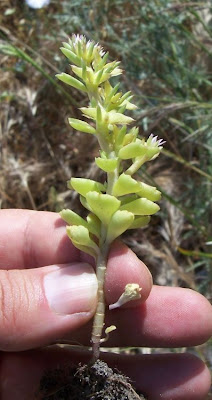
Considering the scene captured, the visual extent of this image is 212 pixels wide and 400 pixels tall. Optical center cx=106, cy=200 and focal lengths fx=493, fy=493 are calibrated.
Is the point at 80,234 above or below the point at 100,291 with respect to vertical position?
above

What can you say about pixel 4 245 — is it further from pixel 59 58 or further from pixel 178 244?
pixel 59 58

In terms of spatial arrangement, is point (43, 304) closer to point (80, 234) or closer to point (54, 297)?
point (54, 297)

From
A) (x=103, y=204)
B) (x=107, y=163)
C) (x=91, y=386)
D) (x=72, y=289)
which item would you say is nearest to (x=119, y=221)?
(x=103, y=204)

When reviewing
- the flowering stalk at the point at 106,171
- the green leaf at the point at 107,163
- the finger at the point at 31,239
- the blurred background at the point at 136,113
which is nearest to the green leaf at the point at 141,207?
the flowering stalk at the point at 106,171

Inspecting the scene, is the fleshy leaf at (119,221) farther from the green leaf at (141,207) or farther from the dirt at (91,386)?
the dirt at (91,386)

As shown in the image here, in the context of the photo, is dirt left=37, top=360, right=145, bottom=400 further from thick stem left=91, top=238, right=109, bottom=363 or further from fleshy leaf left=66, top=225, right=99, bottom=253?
fleshy leaf left=66, top=225, right=99, bottom=253

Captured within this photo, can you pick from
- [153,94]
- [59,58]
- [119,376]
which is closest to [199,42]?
[153,94]

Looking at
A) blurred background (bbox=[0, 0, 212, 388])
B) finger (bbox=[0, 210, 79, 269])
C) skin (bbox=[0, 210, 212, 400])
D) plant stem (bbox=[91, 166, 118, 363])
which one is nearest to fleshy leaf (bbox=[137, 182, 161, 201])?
plant stem (bbox=[91, 166, 118, 363])
